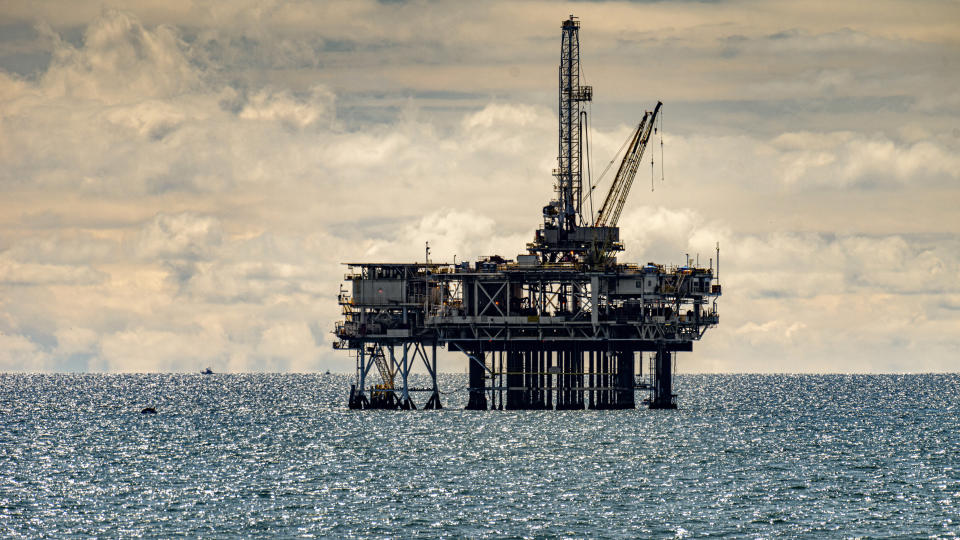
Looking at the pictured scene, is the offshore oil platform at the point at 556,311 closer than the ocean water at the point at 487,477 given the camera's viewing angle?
No

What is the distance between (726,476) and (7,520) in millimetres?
44787

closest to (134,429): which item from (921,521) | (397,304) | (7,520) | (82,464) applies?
(397,304)

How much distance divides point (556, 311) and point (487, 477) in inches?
1766

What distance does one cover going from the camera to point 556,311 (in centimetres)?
13588

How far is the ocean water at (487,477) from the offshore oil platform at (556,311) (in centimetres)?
379

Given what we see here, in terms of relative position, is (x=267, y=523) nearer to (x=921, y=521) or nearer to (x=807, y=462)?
(x=921, y=521)

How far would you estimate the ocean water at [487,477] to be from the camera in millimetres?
73688

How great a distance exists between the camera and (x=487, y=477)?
92562 mm

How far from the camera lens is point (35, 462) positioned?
106 meters

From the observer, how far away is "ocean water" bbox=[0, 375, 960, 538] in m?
73.7

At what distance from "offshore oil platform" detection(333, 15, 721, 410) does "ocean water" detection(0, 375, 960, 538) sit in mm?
3795

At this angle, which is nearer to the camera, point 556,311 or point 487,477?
point 487,477

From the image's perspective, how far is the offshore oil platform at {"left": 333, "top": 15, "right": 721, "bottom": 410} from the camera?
437 ft

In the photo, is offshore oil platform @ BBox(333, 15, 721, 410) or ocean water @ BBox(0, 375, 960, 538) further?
offshore oil platform @ BBox(333, 15, 721, 410)
